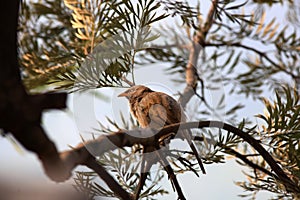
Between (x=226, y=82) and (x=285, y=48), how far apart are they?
0.10 m

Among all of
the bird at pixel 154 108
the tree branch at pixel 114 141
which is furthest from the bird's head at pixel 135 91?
the tree branch at pixel 114 141

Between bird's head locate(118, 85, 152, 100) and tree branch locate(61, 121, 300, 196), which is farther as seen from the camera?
bird's head locate(118, 85, 152, 100)

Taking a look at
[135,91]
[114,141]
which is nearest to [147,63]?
[135,91]

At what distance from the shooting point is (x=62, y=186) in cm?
11

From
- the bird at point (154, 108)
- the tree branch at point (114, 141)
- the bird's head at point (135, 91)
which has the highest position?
the bird's head at point (135, 91)

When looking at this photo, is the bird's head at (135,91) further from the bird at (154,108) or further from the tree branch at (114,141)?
the tree branch at (114,141)

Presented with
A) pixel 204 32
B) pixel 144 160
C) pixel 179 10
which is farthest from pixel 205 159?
pixel 204 32

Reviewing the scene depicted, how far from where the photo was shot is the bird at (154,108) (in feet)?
1.09

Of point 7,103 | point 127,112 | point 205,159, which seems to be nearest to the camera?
point 7,103

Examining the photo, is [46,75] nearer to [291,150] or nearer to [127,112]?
[127,112]

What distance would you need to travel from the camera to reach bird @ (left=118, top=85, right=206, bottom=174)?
331 millimetres

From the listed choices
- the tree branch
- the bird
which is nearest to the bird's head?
the bird

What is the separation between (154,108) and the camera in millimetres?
348

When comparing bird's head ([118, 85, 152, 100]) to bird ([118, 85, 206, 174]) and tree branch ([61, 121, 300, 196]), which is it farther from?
tree branch ([61, 121, 300, 196])
